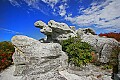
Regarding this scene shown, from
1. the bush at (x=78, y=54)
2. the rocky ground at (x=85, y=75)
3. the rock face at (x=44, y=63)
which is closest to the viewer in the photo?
the rock face at (x=44, y=63)

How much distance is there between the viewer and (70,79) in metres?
6.90

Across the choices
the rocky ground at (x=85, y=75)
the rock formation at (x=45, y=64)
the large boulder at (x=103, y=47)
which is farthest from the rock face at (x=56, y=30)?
the rocky ground at (x=85, y=75)

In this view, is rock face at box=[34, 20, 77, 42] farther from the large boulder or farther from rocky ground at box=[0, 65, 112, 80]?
rocky ground at box=[0, 65, 112, 80]

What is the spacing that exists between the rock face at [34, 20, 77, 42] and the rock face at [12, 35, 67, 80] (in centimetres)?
327

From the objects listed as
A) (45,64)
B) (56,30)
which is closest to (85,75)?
(45,64)

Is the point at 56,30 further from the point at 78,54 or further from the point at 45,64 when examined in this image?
the point at 45,64

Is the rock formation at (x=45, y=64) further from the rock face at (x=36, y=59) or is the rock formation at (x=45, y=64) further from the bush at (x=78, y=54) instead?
the bush at (x=78, y=54)

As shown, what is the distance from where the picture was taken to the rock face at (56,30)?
11.2m

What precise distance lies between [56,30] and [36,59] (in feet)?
15.0

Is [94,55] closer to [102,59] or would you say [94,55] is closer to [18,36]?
[102,59]

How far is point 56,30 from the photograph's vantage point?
37.7 ft

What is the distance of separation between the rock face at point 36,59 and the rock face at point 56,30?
10.7 feet

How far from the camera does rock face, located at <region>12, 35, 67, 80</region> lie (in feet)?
23.5

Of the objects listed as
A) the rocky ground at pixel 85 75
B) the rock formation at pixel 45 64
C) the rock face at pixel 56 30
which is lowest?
the rocky ground at pixel 85 75
